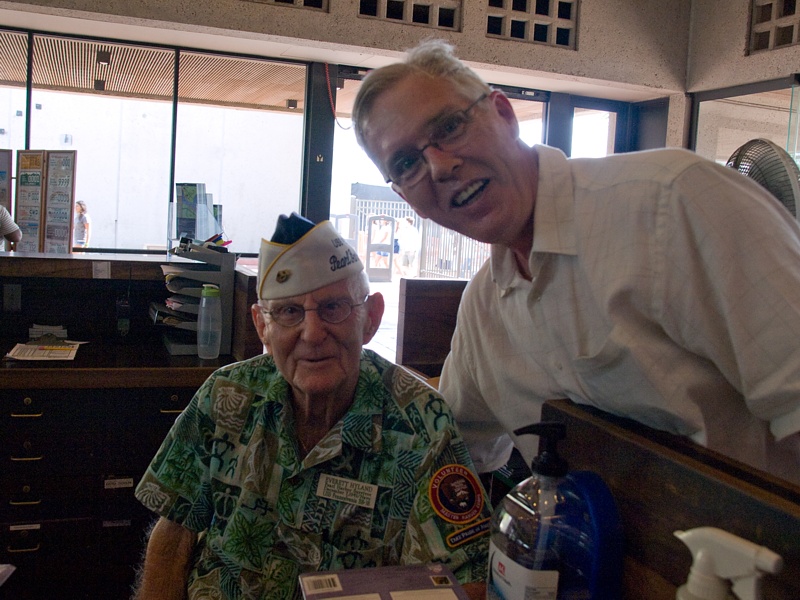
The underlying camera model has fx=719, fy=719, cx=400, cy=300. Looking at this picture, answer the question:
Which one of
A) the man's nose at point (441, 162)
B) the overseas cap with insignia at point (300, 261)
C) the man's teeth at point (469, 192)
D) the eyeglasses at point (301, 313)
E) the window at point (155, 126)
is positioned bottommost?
the eyeglasses at point (301, 313)

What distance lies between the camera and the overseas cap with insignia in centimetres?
152

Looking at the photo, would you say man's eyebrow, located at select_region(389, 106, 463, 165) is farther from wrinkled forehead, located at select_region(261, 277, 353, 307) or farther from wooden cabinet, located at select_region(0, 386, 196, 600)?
wooden cabinet, located at select_region(0, 386, 196, 600)

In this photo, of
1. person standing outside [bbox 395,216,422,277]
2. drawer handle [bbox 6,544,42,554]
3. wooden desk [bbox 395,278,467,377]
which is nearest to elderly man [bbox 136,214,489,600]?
wooden desk [bbox 395,278,467,377]

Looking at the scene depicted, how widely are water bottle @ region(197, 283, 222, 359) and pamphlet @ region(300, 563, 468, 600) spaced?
7.70ft

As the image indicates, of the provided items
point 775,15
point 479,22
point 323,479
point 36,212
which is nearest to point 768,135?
point 775,15

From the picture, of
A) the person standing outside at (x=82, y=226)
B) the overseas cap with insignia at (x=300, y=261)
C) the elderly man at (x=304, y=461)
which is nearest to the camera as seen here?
the elderly man at (x=304, y=461)

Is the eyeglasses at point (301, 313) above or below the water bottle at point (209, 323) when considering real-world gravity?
above

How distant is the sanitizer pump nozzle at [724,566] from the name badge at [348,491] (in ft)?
2.53

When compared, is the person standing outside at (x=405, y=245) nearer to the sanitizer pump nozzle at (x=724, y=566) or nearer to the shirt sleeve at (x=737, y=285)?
the shirt sleeve at (x=737, y=285)

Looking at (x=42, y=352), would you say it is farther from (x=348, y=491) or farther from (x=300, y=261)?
(x=348, y=491)

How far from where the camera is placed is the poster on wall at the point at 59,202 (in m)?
3.48

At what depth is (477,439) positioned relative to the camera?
1.61 meters

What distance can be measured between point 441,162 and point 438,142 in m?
0.04

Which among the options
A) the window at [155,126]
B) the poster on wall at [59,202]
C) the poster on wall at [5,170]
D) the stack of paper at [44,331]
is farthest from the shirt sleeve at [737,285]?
the window at [155,126]
